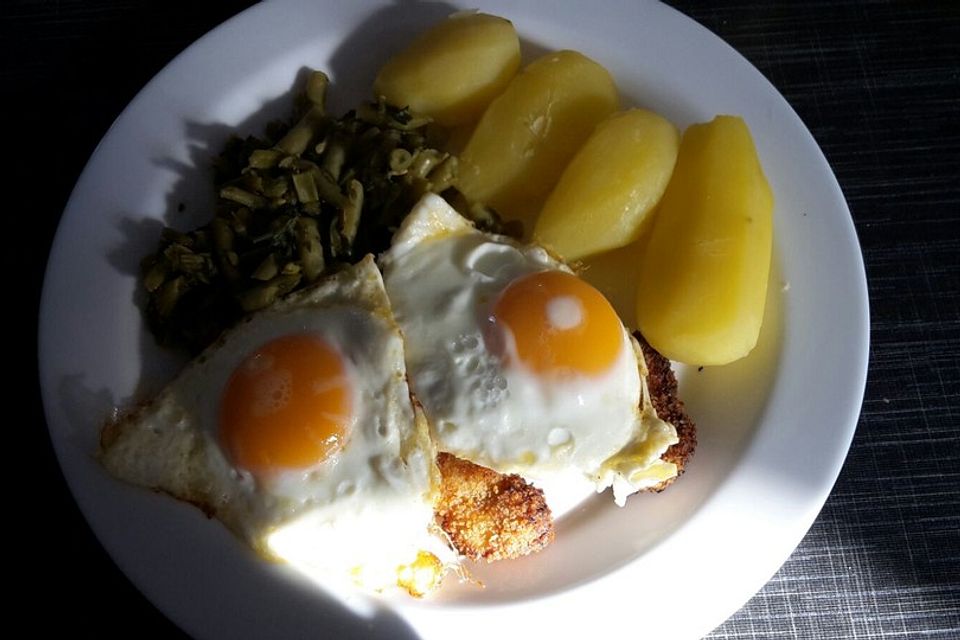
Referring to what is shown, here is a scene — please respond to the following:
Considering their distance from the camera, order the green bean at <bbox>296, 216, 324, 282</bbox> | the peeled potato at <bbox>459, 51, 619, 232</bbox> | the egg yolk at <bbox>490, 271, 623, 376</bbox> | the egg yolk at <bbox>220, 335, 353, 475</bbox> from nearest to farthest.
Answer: the egg yolk at <bbox>220, 335, 353, 475</bbox>, the egg yolk at <bbox>490, 271, 623, 376</bbox>, the green bean at <bbox>296, 216, 324, 282</bbox>, the peeled potato at <bbox>459, 51, 619, 232</bbox>

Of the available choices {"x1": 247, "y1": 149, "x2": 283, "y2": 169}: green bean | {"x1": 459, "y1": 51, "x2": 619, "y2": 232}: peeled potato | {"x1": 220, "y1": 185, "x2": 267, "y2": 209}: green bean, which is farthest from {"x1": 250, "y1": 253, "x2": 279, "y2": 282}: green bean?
{"x1": 459, "y1": 51, "x2": 619, "y2": 232}: peeled potato

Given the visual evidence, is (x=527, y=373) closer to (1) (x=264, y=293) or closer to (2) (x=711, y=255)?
(2) (x=711, y=255)

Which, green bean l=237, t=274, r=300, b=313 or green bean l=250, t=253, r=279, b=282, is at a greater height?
green bean l=250, t=253, r=279, b=282

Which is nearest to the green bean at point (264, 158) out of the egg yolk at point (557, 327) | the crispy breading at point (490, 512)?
the egg yolk at point (557, 327)

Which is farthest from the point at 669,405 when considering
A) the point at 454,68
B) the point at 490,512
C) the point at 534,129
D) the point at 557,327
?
the point at 454,68

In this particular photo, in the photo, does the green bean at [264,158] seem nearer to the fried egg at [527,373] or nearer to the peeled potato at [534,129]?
the fried egg at [527,373]

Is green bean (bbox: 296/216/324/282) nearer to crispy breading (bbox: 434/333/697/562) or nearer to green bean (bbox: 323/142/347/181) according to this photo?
green bean (bbox: 323/142/347/181)
